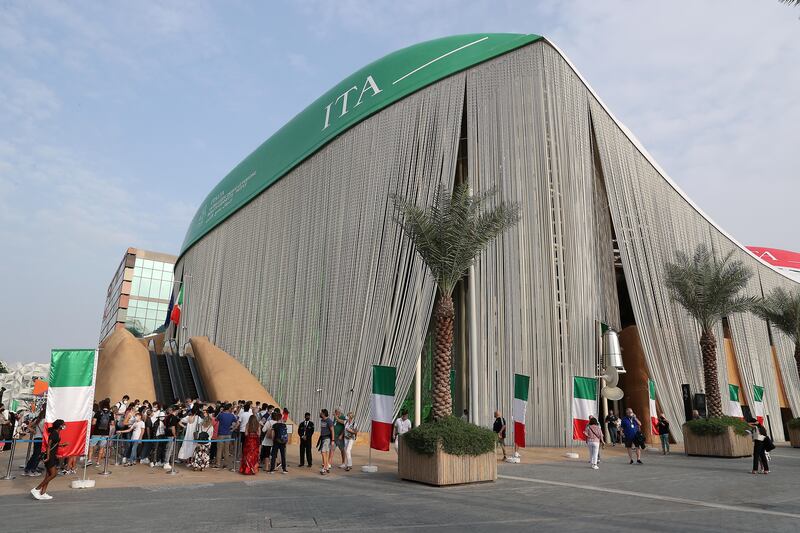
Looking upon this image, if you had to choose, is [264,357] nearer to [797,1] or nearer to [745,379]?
[745,379]

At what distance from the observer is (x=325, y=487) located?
9727 mm

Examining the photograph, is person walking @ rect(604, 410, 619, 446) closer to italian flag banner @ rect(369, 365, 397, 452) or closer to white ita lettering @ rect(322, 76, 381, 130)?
italian flag banner @ rect(369, 365, 397, 452)

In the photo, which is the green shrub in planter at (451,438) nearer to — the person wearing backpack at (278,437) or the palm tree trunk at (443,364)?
the palm tree trunk at (443,364)

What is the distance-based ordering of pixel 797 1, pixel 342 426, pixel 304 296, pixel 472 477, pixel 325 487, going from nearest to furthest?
pixel 797 1 < pixel 325 487 < pixel 472 477 < pixel 342 426 < pixel 304 296

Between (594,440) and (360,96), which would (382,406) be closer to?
(594,440)

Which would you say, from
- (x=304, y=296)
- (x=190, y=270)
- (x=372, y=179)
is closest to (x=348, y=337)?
(x=304, y=296)

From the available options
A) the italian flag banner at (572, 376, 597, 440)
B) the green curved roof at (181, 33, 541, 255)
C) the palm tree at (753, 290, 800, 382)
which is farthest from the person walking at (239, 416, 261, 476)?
the palm tree at (753, 290, 800, 382)

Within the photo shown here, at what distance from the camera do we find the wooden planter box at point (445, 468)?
10055 millimetres

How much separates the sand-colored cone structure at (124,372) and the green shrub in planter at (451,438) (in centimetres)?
1524

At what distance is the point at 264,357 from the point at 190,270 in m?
15.3

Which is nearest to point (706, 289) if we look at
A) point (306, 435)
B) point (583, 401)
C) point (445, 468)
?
point (583, 401)

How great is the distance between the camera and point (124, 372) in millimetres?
22438

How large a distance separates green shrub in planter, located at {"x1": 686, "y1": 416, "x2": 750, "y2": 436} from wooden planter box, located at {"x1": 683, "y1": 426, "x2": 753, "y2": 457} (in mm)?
99

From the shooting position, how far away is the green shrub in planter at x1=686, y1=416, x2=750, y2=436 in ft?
50.9
